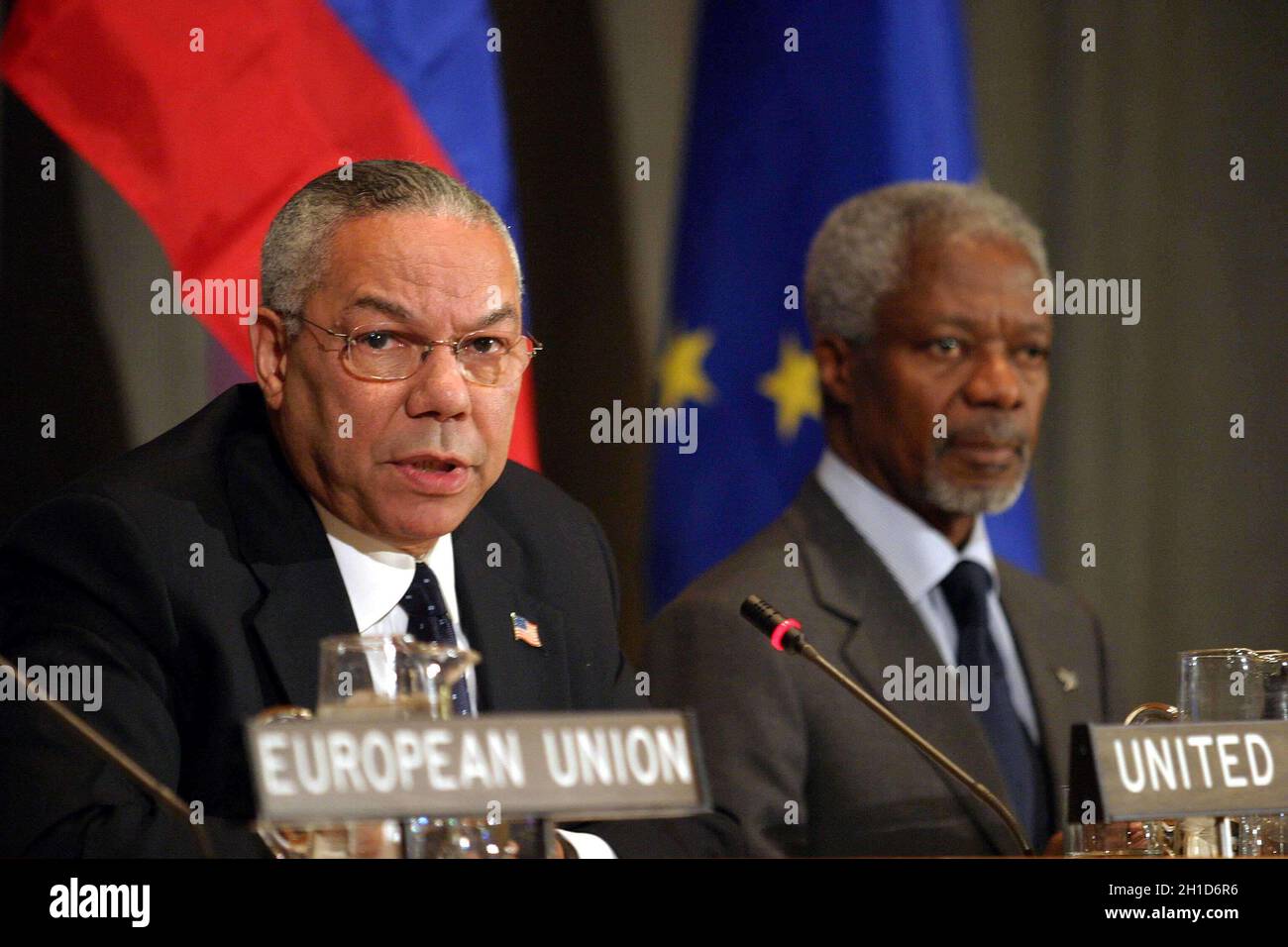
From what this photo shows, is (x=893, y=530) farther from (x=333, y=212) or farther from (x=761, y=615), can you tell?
(x=333, y=212)

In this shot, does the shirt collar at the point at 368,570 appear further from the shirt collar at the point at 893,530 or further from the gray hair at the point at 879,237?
the gray hair at the point at 879,237

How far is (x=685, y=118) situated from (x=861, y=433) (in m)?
0.82

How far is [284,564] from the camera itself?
325 cm

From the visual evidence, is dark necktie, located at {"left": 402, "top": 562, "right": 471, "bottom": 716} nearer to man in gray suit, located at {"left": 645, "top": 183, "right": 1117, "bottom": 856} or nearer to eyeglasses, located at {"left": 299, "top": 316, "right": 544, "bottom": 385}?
eyeglasses, located at {"left": 299, "top": 316, "right": 544, "bottom": 385}

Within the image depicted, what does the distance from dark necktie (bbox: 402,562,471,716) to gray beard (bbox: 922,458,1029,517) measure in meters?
1.23

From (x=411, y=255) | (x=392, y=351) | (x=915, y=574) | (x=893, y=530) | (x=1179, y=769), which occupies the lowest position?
(x=1179, y=769)

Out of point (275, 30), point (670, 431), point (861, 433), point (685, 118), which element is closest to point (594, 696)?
point (670, 431)

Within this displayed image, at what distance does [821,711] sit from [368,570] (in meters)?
1.04

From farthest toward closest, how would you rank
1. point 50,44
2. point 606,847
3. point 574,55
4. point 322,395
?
point 574,55 → point 50,44 → point 322,395 → point 606,847

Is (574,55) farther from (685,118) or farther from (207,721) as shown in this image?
(207,721)

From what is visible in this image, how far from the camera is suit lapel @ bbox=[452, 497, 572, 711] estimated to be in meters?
3.40

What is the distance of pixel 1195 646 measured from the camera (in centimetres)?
409

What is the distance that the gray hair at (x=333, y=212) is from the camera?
3416 millimetres

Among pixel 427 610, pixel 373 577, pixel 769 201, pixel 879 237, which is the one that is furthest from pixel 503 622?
pixel 879 237
